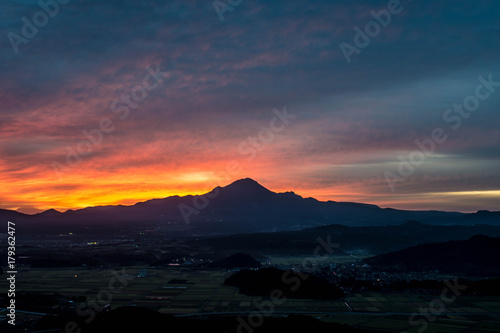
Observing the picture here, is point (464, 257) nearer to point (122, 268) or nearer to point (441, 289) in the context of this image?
point (441, 289)

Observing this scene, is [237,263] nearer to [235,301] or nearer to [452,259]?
[235,301]

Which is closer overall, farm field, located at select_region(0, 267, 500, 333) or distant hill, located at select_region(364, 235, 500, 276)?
farm field, located at select_region(0, 267, 500, 333)

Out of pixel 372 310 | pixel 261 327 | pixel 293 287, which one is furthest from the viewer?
pixel 293 287

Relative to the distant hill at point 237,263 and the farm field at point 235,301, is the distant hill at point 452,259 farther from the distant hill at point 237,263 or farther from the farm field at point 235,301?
the farm field at point 235,301

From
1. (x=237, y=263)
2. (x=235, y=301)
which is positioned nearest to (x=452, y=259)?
(x=237, y=263)

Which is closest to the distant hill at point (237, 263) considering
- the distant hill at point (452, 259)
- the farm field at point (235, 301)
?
the farm field at point (235, 301)

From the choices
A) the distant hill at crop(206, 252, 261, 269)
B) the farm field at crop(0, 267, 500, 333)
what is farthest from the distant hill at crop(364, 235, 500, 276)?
the farm field at crop(0, 267, 500, 333)

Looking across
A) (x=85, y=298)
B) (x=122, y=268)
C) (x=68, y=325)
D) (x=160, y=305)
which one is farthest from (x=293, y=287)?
(x=122, y=268)

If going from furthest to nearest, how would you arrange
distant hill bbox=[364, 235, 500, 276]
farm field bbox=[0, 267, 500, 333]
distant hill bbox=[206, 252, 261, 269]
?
1. distant hill bbox=[206, 252, 261, 269]
2. distant hill bbox=[364, 235, 500, 276]
3. farm field bbox=[0, 267, 500, 333]

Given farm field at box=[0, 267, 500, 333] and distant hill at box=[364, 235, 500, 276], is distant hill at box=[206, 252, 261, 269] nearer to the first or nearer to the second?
farm field at box=[0, 267, 500, 333]
